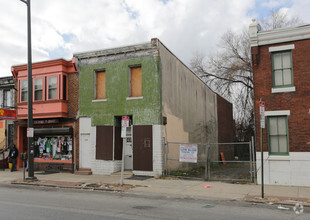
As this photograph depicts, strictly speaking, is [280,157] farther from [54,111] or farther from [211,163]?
[54,111]

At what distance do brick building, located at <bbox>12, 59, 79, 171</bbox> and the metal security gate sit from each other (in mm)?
5891

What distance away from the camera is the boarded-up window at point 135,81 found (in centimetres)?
1744

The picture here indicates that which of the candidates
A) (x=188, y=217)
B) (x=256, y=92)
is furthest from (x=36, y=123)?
(x=188, y=217)

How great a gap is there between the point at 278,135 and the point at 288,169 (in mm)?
1491

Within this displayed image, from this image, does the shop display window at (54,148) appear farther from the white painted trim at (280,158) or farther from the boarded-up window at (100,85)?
the white painted trim at (280,158)

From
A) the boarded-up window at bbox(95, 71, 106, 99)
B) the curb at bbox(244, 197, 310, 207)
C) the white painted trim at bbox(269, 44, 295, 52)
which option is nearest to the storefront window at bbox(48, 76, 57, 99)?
the boarded-up window at bbox(95, 71, 106, 99)

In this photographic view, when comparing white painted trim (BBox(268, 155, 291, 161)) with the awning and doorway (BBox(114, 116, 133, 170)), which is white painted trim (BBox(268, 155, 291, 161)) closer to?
doorway (BBox(114, 116, 133, 170))

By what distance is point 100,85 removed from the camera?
18.6 m

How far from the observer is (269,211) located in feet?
28.8

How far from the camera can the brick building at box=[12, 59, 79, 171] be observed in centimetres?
1897

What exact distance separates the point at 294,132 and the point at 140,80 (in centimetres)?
834

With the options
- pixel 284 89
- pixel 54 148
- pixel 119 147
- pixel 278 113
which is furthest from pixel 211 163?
pixel 284 89

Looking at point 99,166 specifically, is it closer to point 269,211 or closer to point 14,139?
point 14,139

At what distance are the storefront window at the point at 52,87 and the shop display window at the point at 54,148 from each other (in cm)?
266
